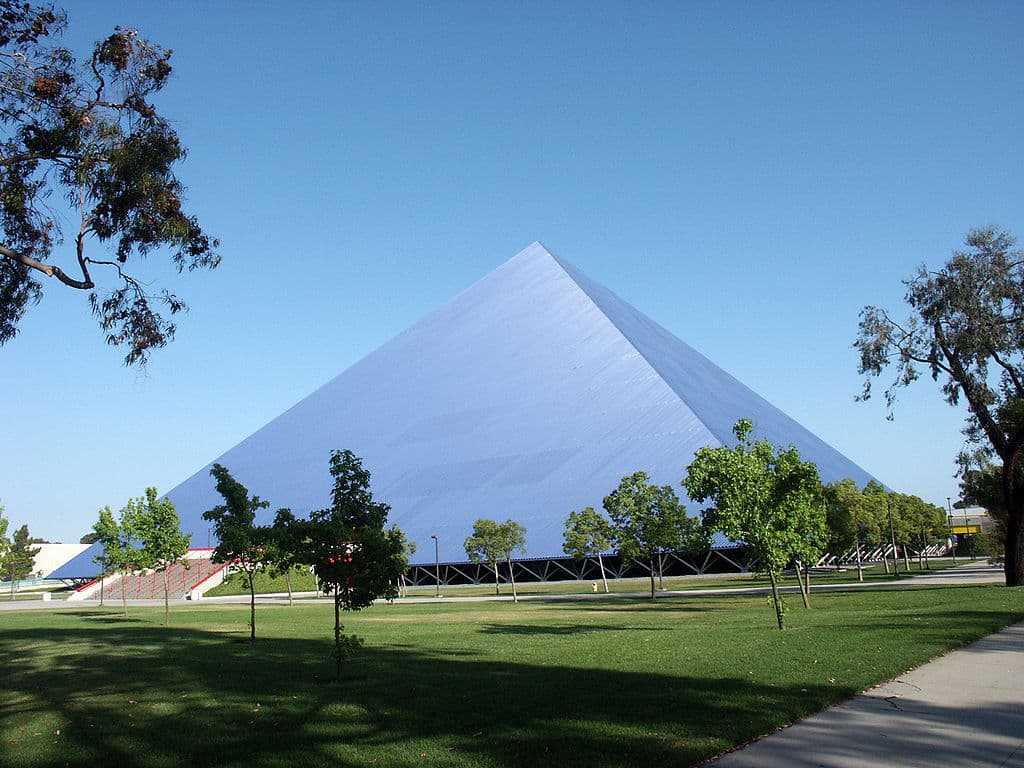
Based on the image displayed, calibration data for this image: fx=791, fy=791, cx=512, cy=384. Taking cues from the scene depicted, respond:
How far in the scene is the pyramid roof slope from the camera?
60.8m

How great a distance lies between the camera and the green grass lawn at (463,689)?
8.28 meters

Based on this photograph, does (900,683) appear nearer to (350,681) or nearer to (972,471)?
(350,681)

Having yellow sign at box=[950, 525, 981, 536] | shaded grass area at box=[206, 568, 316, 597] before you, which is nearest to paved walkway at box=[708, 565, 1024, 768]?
shaded grass area at box=[206, 568, 316, 597]

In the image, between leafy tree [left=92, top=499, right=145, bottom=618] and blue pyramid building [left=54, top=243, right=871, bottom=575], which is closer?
leafy tree [left=92, top=499, right=145, bottom=618]

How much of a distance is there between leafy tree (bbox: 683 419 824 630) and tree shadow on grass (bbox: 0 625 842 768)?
23.8 ft

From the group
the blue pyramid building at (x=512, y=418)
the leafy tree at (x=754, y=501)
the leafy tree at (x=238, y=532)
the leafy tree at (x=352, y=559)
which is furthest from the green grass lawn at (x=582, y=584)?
the leafy tree at (x=352, y=559)

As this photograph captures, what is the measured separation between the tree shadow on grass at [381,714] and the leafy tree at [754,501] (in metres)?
7.27

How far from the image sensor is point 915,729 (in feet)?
26.5

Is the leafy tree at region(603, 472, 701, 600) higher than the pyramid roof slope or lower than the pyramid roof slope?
lower

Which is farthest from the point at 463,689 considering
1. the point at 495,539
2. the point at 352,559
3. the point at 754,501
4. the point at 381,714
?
the point at 495,539

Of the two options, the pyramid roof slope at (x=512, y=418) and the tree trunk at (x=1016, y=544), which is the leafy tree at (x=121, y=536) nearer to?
the pyramid roof slope at (x=512, y=418)

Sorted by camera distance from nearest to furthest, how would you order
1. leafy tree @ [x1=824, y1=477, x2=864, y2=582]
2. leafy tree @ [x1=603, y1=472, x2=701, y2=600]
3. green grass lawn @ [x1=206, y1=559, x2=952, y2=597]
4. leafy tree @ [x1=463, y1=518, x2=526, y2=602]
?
leafy tree @ [x1=603, y1=472, x2=701, y2=600], leafy tree @ [x1=824, y1=477, x2=864, y2=582], leafy tree @ [x1=463, y1=518, x2=526, y2=602], green grass lawn @ [x1=206, y1=559, x2=952, y2=597]

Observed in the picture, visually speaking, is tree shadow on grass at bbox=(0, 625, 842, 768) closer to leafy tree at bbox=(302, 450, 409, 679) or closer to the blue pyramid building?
leafy tree at bbox=(302, 450, 409, 679)

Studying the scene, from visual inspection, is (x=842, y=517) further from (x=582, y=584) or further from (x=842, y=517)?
(x=582, y=584)
